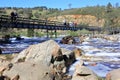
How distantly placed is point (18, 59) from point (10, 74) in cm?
560

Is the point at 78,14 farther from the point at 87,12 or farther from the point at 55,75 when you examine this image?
the point at 55,75

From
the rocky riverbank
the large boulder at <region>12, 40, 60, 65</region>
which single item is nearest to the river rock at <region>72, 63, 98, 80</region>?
the rocky riverbank

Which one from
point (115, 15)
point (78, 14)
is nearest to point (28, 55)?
point (115, 15)

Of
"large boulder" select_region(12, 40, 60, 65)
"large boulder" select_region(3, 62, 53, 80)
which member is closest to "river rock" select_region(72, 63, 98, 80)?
"large boulder" select_region(3, 62, 53, 80)

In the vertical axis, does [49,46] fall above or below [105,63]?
above

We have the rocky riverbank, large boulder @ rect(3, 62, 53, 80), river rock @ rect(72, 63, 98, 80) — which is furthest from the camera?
river rock @ rect(72, 63, 98, 80)

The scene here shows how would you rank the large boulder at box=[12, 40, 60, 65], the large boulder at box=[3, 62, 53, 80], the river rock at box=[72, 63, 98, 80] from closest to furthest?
the large boulder at box=[3, 62, 53, 80], the river rock at box=[72, 63, 98, 80], the large boulder at box=[12, 40, 60, 65]

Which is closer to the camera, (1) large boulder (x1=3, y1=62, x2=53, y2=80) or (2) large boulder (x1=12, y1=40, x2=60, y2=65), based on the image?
(1) large boulder (x1=3, y1=62, x2=53, y2=80)

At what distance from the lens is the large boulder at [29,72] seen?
1603cm

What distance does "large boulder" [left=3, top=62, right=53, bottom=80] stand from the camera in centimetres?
1603

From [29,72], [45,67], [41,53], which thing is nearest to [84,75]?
[45,67]

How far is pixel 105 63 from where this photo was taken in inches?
1093

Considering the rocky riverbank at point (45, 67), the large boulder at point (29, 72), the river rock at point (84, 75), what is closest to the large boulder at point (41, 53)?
the rocky riverbank at point (45, 67)

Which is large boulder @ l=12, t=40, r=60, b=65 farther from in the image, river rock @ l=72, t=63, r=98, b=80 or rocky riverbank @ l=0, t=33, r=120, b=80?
river rock @ l=72, t=63, r=98, b=80
